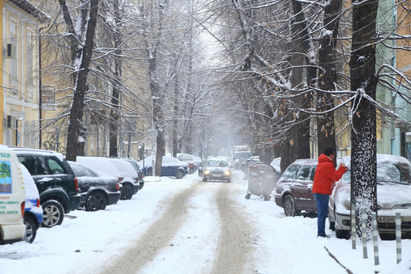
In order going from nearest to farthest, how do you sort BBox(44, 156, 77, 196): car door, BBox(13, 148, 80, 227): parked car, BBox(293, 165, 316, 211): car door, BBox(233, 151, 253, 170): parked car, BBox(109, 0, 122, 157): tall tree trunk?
BBox(13, 148, 80, 227): parked car → BBox(44, 156, 77, 196): car door → BBox(293, 165, 316, 211): car door → BBox(109, 0, 122, 157): tall tree trunk → BBox(233, 151, 253, 170): parked car

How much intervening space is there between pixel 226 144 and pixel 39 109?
364ft

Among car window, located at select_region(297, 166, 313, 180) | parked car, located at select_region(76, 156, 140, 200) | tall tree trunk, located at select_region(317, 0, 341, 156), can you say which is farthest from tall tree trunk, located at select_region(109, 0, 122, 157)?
tall tree trunk, located at select_region(317, 0, 341, 156)

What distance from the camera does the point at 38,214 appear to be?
12227mm

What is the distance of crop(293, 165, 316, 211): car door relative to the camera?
18.2 m

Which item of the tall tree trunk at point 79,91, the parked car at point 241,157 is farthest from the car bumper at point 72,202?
the parked car at point 241,157

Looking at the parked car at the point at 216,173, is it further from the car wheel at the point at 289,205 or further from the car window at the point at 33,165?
the car window at the point at 33,165

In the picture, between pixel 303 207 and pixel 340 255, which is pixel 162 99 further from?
pixel 340 255

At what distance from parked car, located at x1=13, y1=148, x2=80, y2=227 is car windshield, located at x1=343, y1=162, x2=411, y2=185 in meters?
6.55

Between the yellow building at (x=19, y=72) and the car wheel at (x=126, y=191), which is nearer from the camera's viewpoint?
the car wheel at (x=126, y=191)

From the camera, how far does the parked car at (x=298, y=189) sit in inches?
720

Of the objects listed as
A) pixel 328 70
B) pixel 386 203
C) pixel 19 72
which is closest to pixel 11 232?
pixel 386 203

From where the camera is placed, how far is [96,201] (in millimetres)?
19781

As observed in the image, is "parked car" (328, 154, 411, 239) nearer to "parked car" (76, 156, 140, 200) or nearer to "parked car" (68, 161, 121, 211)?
"parked car" (68, 161, 121, 211)

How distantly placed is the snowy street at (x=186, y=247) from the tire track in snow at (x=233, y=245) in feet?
0.05
